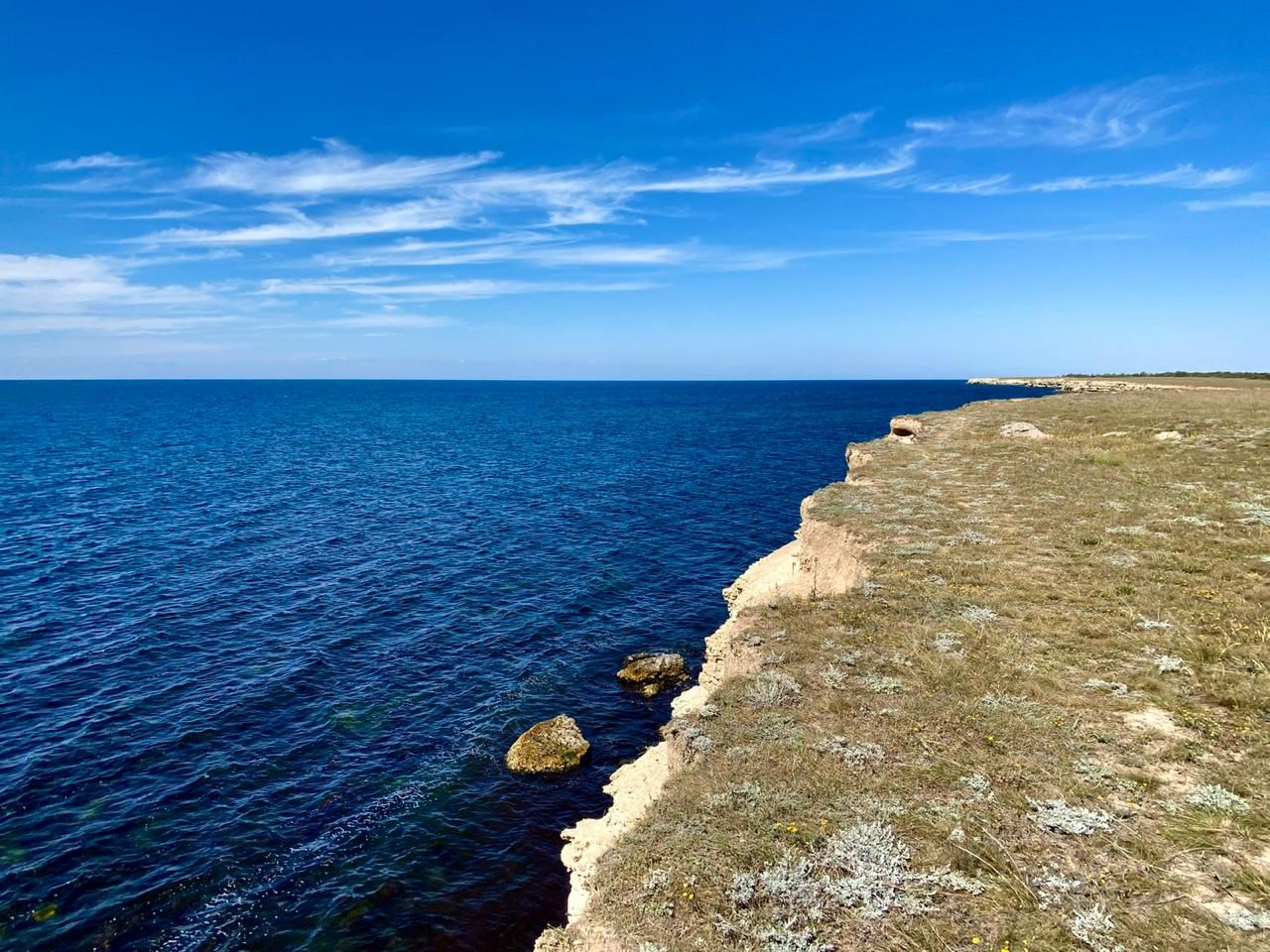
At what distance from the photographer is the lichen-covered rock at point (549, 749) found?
2450 cm

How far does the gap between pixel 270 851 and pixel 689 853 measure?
16228mm

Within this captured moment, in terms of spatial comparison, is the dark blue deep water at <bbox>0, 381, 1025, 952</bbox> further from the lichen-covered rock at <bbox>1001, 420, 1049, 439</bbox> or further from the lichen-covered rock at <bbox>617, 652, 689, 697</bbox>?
the lichen-covered rock at <bbox>1001, 420, 1049, 439</bbox>

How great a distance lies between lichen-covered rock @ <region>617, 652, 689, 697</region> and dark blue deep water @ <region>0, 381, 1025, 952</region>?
1.25 metres

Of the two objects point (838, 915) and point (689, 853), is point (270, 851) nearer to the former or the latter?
point (689, 853)

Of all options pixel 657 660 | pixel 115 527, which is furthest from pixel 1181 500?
pixel 115 527

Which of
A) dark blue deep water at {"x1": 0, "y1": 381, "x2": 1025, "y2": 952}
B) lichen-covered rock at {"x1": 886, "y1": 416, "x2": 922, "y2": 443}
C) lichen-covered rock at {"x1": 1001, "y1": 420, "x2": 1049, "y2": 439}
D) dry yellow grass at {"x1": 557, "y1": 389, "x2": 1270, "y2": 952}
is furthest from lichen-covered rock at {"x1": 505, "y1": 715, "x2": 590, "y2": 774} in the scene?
lichen-covered rock at {"x1": 886, "y1": 416, "x2": 922, "y2": 443}

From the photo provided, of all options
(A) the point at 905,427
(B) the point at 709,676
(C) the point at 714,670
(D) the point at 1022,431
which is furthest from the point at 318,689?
(A) the point at 905,427

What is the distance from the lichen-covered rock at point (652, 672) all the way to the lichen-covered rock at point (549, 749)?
16.5 feet

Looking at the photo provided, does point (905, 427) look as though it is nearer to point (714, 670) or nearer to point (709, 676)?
point (714, 670)

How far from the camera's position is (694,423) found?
156 metres

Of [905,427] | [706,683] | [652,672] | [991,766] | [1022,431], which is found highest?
[1022,431]

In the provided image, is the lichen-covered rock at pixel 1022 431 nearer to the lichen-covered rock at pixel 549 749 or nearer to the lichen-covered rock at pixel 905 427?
the lichen-covered rock at pixel 905 427

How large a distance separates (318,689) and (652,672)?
1586cm

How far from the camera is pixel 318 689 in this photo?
2955cm
